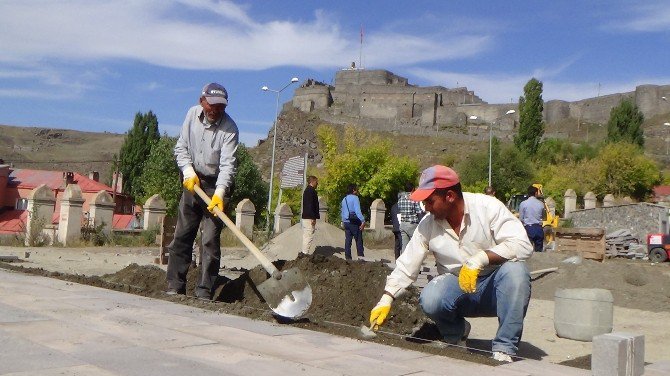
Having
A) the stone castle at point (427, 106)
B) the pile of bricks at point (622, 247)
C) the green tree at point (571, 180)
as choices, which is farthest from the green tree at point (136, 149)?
the pile of bricks at point (622, 247)

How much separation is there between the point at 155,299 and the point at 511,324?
10.9ft

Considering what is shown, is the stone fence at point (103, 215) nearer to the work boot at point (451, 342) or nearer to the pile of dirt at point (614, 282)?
the pile of dirt at point (614, 282)

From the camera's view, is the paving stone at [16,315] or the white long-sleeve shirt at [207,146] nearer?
the paving stone at [16,315]

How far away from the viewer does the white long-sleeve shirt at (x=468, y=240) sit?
4395 millimetres

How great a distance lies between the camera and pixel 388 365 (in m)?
3.86

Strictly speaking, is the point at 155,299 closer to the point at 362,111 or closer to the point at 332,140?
the point at 332,140

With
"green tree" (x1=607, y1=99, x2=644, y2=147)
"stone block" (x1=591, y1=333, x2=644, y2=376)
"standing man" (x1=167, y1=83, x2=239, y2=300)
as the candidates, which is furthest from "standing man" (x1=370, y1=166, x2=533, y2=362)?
"green tree" (x1=607, y1=99, x2=644, y2=147)

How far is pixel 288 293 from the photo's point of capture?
220 inches

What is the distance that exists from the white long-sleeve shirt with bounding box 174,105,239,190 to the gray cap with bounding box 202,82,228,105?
0.28 meters

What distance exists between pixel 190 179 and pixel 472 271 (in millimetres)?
3187

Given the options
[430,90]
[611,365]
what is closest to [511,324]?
[611,365]

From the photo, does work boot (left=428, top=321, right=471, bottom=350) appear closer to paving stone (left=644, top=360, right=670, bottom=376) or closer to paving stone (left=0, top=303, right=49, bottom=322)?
paving stone (left=644, top=360, right=670, bottom=376)

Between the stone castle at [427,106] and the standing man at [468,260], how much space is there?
10370 cm

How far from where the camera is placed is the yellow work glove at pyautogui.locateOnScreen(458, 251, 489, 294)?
13.9 ft
